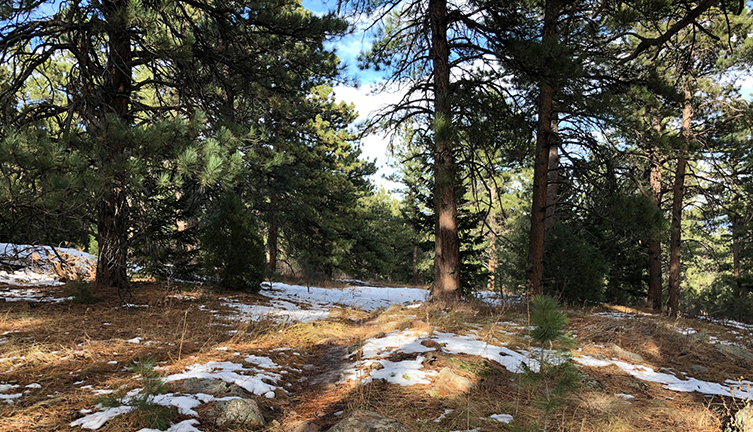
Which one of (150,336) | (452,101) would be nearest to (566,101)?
(452,101)

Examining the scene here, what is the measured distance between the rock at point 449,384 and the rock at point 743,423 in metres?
1.69

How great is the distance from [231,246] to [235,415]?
592 centimetres

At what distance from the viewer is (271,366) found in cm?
374

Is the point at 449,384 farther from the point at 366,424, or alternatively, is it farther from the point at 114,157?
the point at 114,157

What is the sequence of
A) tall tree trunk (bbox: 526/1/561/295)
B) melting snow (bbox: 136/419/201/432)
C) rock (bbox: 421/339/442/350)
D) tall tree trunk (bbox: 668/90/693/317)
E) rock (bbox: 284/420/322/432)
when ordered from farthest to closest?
tall tree trunk (bbox: 668/90/693/317)
tall tree trunk (bbox: 526/1/561/295)
rock (bbox: 421/339/442/350)
rock (bbox: 284/420/322/432)
melting snow (bbox: 136/419/201/432)

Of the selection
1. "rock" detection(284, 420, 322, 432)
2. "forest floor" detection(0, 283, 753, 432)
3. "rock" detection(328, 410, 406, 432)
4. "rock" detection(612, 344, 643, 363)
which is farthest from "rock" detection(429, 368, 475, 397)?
"rock" detection(612, 344, 643, 363)

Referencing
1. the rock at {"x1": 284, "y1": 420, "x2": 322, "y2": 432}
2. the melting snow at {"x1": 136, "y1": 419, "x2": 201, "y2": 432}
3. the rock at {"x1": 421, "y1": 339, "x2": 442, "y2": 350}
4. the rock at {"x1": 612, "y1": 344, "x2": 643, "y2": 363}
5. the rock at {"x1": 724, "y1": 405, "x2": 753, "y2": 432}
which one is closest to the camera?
the melting snow at {"x1": 136, "y1": 419, "x2": 201, "y2": 432}

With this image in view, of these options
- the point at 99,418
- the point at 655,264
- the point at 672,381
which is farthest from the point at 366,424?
the point at 655,264

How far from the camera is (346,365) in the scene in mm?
3943

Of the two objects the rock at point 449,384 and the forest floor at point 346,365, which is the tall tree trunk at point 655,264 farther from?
the rock at point 449,384

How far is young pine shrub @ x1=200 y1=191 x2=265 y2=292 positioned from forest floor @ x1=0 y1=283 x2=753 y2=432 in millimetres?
1662

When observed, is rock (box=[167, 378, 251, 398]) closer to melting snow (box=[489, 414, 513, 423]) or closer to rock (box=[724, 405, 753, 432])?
melting snow (box=[489, 414, 513, 423])

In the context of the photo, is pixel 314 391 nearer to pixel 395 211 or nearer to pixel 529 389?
pixel 529 389

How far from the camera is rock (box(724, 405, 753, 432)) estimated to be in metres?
2.37
